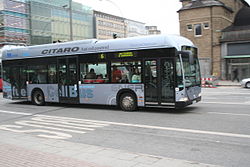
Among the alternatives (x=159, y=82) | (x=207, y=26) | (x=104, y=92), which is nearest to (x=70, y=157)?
(x=159, y=82)

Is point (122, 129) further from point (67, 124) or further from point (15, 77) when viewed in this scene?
A: point (15, 77)

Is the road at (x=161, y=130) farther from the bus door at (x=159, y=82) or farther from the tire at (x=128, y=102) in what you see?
the bus door at (x=159, y=82)

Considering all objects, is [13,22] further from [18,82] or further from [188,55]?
[188,55]

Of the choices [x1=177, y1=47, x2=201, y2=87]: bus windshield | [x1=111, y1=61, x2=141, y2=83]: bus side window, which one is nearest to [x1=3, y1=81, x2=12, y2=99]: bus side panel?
[x1=111, y1=61, x2=141, y2=83]: bus side window

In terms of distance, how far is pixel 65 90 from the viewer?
14133 millimetres

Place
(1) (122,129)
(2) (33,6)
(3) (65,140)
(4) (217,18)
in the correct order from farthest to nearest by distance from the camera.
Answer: (2) (33,6) < (4) (217,18) < (1) (122,129) < (3) (65,140)

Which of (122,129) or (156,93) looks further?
(156,93)

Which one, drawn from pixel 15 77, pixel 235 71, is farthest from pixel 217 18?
pixel 15 77

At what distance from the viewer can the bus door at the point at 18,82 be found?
16.1 m

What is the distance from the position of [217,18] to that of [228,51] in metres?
5.25

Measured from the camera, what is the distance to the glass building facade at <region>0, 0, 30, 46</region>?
55.0 meters

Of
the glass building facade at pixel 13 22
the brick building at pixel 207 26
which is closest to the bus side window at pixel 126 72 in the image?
the brick building at pixel 207 26

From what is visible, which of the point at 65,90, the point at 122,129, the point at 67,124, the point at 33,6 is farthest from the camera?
the point at 33,6

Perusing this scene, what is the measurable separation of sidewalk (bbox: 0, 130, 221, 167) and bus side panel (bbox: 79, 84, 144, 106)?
5.14 m
